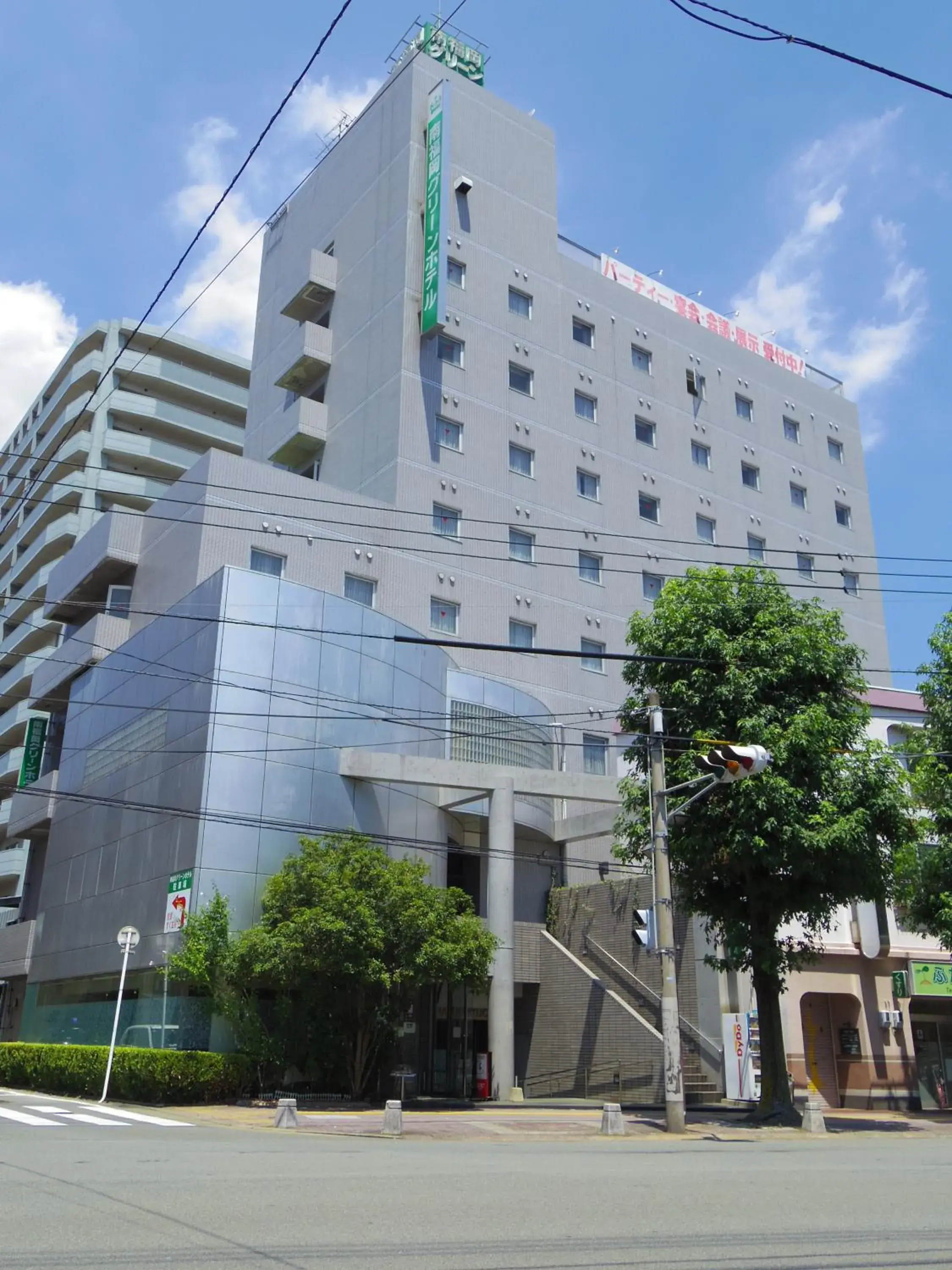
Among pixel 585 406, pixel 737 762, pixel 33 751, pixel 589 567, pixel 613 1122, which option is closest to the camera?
pixel 737 762

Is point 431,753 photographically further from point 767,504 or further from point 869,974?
point 767,504

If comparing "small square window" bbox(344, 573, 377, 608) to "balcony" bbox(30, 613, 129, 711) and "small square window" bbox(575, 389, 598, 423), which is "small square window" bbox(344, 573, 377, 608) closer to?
"balcony" bbox(30, 613, 129, 711)

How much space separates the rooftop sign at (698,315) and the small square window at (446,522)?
1690 centimetres

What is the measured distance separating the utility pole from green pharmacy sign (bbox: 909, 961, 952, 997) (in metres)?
12.2

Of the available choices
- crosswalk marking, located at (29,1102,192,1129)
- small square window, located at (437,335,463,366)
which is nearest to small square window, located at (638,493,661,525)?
small square window, located at (437,335,463,366)

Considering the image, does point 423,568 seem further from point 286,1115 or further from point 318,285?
point 286,1115

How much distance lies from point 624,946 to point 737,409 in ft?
106

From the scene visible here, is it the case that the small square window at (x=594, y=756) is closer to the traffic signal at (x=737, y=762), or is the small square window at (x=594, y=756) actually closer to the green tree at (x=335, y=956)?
the green tree at (x=335, y=956)

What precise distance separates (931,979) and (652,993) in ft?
24.4

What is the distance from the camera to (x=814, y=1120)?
20516 millimetres

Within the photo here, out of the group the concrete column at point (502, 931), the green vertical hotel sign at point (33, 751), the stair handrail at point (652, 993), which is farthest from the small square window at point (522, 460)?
the green vertical hotel sign at point (33, 751)

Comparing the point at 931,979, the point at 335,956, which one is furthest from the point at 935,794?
the point at 335,956

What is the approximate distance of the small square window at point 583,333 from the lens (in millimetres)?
49156

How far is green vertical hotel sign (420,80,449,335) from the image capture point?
135 ft
